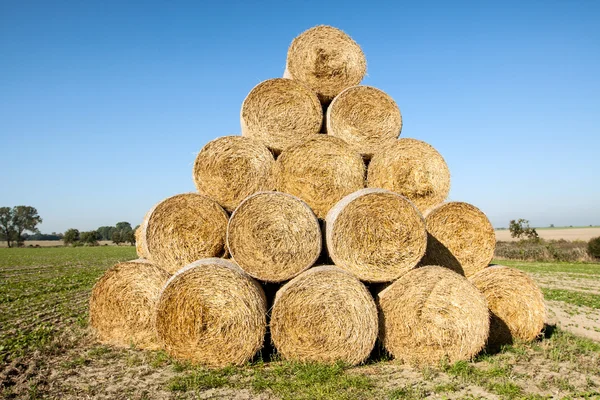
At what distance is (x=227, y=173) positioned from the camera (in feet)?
23.7

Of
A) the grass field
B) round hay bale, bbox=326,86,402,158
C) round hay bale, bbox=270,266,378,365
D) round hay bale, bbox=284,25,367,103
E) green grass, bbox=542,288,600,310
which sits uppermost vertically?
round hay bale, bbox=284,25,367,103

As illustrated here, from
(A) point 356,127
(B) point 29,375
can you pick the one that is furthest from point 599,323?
(B) point 29,375

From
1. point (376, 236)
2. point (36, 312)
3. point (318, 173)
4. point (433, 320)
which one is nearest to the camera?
point (433, 320)

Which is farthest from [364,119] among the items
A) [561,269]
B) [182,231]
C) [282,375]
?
[561,269]

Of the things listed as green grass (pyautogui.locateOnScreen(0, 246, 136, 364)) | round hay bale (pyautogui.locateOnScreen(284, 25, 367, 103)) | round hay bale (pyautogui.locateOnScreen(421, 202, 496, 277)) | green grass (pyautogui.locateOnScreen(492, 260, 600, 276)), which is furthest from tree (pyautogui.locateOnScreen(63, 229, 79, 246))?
round hay bale (pyautogui.locateOnScreen(421, 202, 496, 277))

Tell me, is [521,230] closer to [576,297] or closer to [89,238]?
[576,297]

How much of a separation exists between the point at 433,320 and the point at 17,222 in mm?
107982

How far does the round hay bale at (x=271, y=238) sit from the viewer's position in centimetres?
612

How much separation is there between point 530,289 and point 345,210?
10.6 ft

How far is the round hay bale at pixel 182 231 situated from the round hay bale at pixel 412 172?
2672 millimetres

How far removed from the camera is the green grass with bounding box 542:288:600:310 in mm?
12285

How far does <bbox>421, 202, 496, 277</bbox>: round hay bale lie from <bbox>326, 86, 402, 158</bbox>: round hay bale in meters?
1.51

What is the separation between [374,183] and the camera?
7.48m

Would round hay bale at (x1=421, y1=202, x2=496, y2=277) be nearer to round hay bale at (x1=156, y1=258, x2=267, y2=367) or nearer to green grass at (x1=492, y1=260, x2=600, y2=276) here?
round hay bale at (x1=156, y1=258, x2=267, y2=367)
